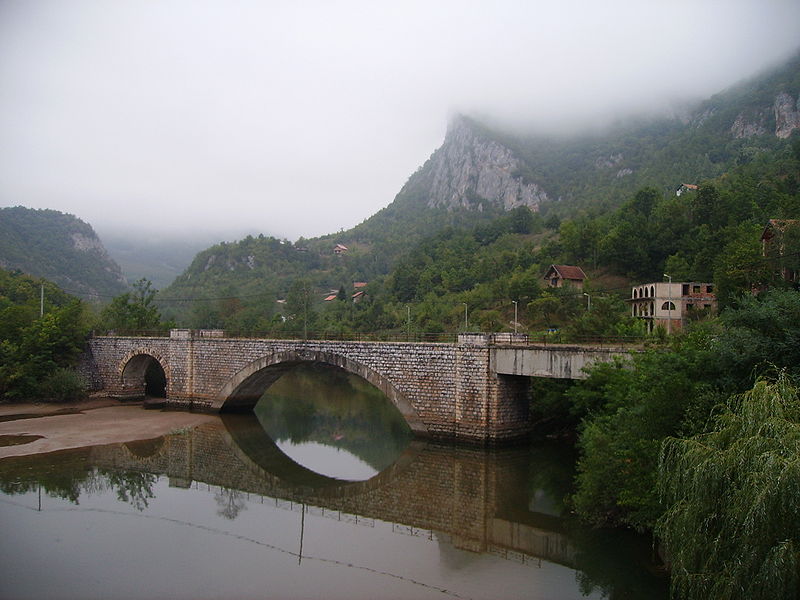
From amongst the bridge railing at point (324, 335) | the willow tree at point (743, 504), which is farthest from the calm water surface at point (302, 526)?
the bridge railing at point (324, 335)

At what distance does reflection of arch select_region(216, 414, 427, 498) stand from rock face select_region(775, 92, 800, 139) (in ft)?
320

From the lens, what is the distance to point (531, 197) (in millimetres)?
133250

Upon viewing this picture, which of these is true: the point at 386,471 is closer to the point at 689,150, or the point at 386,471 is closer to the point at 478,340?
the point at 478,340

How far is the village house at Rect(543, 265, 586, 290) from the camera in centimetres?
5631

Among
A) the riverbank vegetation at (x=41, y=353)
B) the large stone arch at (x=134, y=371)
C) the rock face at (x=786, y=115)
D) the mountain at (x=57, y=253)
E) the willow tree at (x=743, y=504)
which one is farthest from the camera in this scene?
the mountain at (x=57, y=253)

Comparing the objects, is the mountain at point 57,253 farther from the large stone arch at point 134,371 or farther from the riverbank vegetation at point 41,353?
the large stone arch at point 134,371

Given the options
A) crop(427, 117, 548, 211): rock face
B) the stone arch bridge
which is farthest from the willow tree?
crop(427, 117, 548, 211): rock face

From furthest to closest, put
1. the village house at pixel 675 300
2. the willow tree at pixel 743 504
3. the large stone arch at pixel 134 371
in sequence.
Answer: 1. the village house at pixel 675 300
2. the large stone arch at pixel 134 371
3. the willow tree at pixel 743 504

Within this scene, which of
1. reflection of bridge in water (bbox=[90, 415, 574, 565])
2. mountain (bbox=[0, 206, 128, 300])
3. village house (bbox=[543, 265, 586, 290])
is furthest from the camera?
mountain (bbox=[0, 206, 128, 300])

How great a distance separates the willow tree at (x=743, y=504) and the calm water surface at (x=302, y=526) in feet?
15.5

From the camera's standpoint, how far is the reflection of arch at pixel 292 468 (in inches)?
840

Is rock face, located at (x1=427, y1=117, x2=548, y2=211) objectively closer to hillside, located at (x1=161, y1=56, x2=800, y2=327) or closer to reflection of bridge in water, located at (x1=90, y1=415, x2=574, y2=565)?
hillside, located at (x1=161, y1=56, x2=800, y2=327)

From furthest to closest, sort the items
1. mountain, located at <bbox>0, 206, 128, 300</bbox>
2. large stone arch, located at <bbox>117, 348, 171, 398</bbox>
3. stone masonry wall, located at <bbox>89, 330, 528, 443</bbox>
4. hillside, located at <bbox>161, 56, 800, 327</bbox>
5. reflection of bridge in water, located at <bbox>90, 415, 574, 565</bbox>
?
mountain, located at <bbox>0, 206, 128, 300</bbox> → hillside, located at <bbox>161, 56, 800, 327</bbox> → large stone arch, located at <bbox>117, 348, 171, 398</bbox> → stone masonry wall, located at <bbox>89, 330, 528, 443</bbox> → reflection of bridge in water, located at <bbox>90, 415, 574, 565</bbox>

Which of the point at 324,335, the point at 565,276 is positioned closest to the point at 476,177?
the point at 565,276
